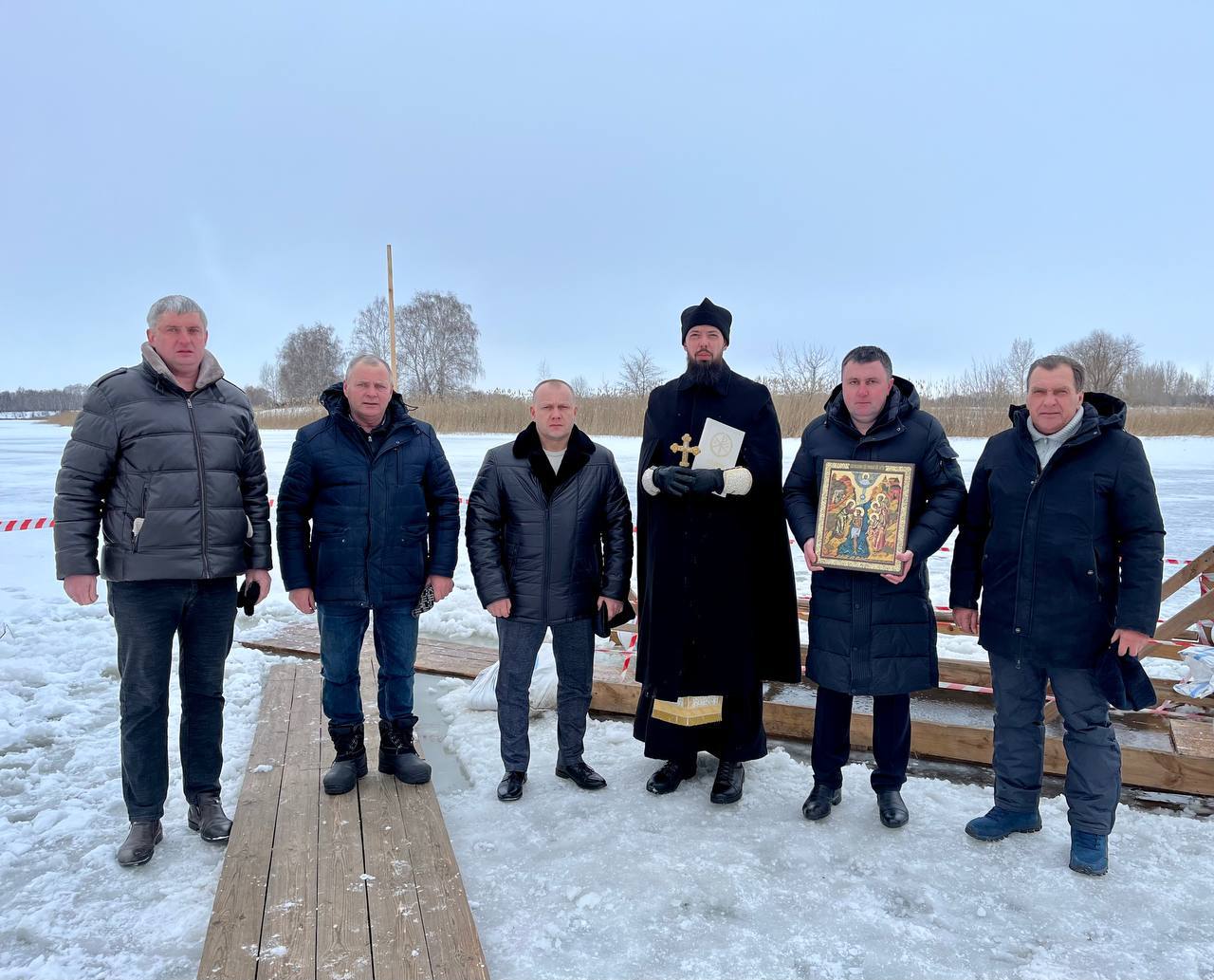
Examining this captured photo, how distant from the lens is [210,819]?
3465 millimetres

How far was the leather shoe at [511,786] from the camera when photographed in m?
3.84

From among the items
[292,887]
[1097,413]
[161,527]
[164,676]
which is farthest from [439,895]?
[1097,413]

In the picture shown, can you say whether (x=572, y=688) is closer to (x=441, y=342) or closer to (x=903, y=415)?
(x=903, y=415)

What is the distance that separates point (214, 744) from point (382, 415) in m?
1.59

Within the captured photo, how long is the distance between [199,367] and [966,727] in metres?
4.00

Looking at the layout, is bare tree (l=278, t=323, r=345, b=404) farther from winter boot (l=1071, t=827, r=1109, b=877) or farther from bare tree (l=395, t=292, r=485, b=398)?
winter boot (l=1071, t=827, r=1109, b=877)

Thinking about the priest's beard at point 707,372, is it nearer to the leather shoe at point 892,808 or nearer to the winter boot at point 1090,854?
the leather shoe at point 892,808

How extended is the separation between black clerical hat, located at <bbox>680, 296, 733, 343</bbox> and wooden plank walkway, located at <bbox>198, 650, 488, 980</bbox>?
2.46m

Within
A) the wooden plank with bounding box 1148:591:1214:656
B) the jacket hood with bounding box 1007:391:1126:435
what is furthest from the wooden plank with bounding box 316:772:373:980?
the wooden plank with bounding box 1148:591:1214:656

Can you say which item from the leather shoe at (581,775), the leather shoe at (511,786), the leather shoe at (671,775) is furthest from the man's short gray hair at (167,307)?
the leather shoe at (671,775)

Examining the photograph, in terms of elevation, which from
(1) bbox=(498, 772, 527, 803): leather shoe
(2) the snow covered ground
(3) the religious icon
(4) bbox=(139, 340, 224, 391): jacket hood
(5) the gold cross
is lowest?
(2) the snow covered ground

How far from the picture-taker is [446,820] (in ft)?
12.1

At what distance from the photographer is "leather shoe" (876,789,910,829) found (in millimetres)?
3578

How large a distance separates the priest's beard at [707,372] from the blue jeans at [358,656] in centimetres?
170
